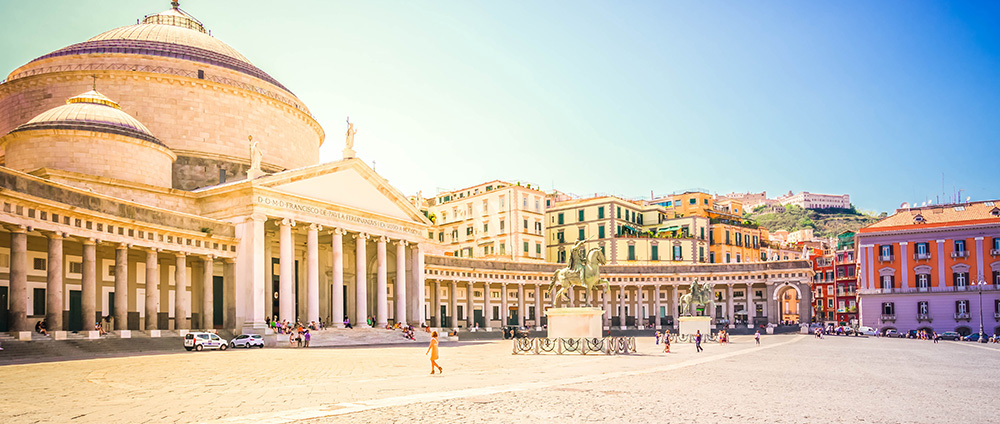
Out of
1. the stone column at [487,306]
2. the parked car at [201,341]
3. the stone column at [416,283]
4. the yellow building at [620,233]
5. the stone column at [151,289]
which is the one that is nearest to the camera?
the parked car at [201,341]

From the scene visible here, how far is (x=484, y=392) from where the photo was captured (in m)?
17.8

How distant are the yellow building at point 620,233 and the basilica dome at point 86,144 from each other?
2147 inches

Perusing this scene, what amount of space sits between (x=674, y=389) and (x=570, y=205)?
3040 inches

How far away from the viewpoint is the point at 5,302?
118ft

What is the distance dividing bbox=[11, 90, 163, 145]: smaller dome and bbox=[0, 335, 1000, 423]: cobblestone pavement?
21.6 m

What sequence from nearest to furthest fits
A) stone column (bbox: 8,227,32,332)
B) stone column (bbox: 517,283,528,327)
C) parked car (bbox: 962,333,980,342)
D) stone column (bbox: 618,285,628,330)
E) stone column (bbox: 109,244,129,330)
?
stone column (bbox: 8,227,32,332) < stone column (bbox: 109,244,129,330) < parked car (bbox: 962,333,980,342) < stone column (bbox: 517,283,528,327) < stone column (bbox: 618,285,628,330)

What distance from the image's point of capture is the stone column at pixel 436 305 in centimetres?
6875

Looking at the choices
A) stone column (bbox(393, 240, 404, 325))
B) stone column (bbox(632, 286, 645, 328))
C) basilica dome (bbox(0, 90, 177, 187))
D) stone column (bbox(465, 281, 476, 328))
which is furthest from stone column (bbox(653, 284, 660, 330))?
basilica dome (bbox(0, 90, 177, 187))

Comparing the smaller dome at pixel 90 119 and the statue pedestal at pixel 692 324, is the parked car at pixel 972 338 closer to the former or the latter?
the statue pedestal at pixel 692 324

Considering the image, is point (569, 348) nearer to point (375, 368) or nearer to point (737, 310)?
point (375, 368)

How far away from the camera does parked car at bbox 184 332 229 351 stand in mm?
36375

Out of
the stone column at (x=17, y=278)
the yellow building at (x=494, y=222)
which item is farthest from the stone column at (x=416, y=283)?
the stone column at (x=17, y=278)

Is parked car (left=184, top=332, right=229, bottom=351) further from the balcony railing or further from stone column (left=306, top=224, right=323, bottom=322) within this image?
the balcony railing

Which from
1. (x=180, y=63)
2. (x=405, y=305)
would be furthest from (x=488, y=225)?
(x=180, y=63)
